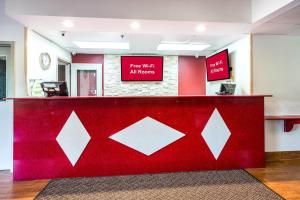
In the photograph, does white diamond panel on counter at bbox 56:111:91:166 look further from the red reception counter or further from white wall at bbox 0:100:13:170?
white wall at bbox 0:100:13:170

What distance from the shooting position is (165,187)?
2.64 meters

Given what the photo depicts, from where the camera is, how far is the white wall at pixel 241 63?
378cm

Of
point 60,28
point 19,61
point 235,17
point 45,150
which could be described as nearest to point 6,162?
point 45,150

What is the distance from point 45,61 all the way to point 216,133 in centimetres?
327

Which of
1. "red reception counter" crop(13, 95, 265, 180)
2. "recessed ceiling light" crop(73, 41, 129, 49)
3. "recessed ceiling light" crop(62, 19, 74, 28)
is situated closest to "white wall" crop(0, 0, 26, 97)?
"red reception counter" crop(13, 95, 265, 180)

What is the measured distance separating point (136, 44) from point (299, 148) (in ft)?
12.4

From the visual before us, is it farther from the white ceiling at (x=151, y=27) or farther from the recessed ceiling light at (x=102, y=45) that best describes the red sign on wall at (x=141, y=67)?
the white ceiling at (x=151, y=27)

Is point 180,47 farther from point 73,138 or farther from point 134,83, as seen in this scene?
point 73,138

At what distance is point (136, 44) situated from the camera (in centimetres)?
476

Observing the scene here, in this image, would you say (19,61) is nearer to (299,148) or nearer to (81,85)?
(81,85)

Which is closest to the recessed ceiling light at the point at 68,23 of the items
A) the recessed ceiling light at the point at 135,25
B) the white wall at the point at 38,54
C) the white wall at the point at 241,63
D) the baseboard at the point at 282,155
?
the white wall at the point at 38,54

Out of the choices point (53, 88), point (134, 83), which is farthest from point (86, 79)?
point (53, 88)

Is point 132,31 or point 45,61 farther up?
point 132,31

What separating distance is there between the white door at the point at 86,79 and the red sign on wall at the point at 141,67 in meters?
0.73
